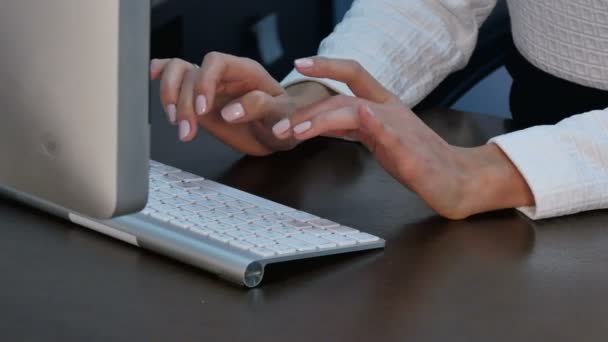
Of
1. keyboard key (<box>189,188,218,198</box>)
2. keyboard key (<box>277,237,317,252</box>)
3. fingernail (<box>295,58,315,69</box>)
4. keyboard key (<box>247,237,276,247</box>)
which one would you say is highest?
fingernail (<box>295,58,315,69</box>)

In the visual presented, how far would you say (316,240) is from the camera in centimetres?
89

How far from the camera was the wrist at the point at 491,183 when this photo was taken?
1032 millimetres

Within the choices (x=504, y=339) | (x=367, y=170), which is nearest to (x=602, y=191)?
(x=367, y=170)

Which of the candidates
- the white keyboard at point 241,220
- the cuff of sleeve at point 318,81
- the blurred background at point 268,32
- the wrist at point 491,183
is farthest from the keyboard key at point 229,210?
the blurred background at point 268,32

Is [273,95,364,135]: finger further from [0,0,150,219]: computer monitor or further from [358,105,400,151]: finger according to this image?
[0,0,150,219]: computer monitor

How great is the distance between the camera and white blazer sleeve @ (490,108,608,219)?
1.04m

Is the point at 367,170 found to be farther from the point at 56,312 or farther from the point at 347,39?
the point at 56,312

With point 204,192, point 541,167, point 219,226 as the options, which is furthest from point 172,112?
point 541,167

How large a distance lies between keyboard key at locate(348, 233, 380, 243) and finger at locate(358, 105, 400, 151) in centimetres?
14

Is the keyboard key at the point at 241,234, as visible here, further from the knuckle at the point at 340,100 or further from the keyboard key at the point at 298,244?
the knuckle at the point at 340,100

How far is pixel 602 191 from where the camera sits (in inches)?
41.7

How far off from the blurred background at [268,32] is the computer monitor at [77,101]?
3.09 feet

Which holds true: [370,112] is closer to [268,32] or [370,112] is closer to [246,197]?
[246,197]

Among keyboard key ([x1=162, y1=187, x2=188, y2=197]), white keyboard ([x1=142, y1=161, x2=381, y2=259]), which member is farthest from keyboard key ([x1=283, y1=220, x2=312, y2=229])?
keyboard key ([x1=162, y1=187, x2=188, y2=197])
